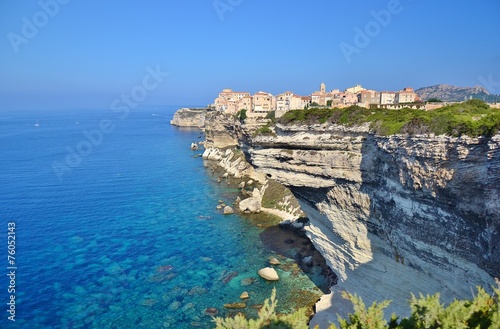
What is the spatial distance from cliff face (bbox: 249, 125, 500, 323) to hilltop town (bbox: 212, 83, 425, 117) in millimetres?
18914

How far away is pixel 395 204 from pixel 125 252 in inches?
916

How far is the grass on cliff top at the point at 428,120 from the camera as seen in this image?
1301cm

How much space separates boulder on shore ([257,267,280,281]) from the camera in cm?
2483

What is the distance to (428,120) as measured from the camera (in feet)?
49.6

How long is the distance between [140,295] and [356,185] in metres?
16.3

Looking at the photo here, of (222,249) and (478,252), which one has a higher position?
(478,252)

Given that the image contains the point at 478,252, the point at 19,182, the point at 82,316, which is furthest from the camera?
the point at 19,182

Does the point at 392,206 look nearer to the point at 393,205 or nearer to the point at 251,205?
the point at 393,205

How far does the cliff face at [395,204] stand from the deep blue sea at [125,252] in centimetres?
537

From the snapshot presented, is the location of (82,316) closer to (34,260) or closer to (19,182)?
(34,260)

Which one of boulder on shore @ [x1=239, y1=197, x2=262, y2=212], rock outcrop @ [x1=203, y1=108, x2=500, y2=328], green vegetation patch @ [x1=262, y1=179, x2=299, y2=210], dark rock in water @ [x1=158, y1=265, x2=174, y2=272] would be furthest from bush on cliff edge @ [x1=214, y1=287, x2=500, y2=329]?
boulder on shore @ [x1=239, y1=197, x2=262, y2=212]

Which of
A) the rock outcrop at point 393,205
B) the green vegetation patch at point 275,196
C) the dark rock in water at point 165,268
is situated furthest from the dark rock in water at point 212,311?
the green vegetation patch at point 275,196

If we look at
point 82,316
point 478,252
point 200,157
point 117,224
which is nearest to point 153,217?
point 117,224

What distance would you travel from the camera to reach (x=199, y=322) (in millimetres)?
20531
